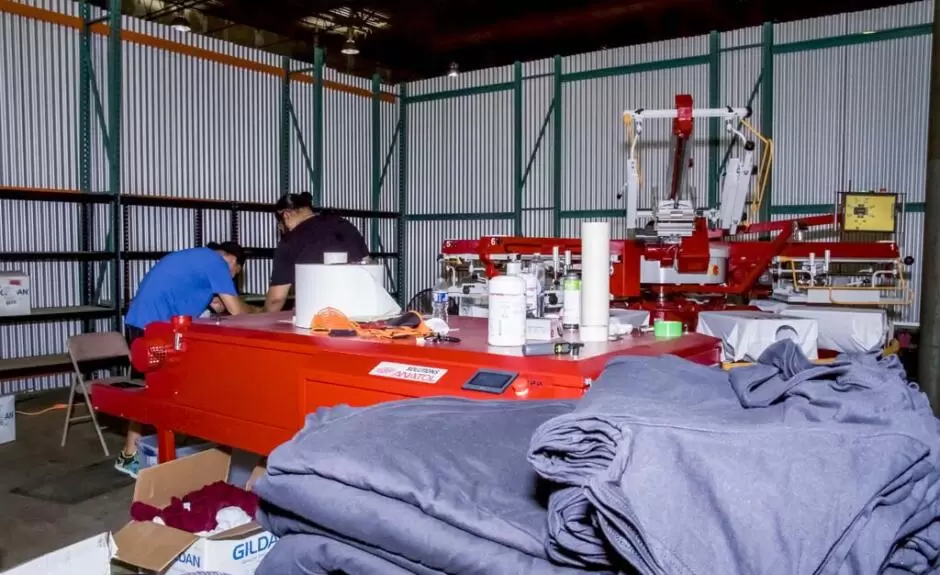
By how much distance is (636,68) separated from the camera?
8.15 m

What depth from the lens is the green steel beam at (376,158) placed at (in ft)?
31.1

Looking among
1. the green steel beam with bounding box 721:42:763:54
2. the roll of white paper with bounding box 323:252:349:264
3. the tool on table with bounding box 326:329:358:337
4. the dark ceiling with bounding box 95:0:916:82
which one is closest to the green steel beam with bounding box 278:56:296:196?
the dark ceiling with bounding box 95:0:916:82

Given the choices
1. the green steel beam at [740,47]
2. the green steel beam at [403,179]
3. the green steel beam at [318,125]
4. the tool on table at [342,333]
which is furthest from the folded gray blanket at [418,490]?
the green steel beam at [403,179]

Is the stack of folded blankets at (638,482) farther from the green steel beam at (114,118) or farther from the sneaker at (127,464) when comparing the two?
the green steel beam at (114,118)

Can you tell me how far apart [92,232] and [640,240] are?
489 centimetres

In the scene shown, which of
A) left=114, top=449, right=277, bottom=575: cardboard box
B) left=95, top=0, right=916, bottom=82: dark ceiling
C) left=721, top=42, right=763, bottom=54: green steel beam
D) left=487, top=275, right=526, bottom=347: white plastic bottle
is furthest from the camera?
left=95, top=0, right=916, bottom=82: dark ceiling

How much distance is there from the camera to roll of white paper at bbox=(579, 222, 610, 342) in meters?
2.20

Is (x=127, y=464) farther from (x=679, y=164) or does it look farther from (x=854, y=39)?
(x=854, y=39)

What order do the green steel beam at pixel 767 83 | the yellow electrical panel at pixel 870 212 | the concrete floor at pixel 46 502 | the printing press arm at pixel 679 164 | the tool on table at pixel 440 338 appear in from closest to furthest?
the tool on table at pixel 440 338, the concrete floor at pixel 46 502, the printing press arm at pixel 679 164, the yellow electrical panel at pixel 870 212, the green steel beam at pixel 767 83

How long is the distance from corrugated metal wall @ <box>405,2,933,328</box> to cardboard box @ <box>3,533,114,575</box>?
7.06 metres

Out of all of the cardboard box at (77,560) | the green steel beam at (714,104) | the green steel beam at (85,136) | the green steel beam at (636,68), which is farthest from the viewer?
the green steel beam at (636,68)

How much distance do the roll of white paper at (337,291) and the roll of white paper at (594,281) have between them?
79 cm

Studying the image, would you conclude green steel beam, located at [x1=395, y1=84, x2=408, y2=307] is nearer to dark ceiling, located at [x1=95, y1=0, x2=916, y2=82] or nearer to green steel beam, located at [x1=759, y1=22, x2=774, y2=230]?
dark ceiling, located at [x1=95, y1=0, x2=916, y2=82]

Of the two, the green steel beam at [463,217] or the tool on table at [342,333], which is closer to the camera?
the tool on table at [342,333]
